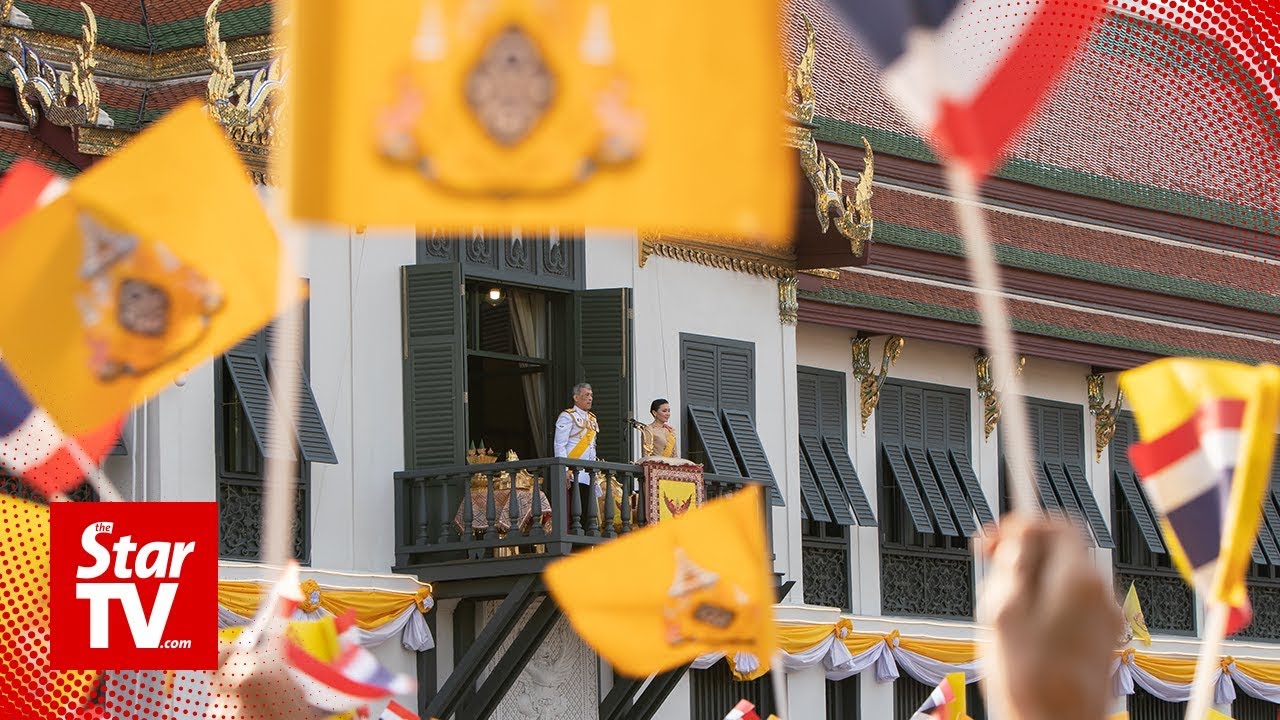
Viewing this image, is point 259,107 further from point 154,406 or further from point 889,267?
point 889,267

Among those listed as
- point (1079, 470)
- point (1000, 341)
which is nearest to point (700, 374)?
point (1079, 470)

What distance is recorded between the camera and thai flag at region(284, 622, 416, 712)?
813 centimetres

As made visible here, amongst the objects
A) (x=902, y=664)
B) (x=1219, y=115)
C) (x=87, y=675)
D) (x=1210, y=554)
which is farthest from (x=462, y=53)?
(x=902, y=664)

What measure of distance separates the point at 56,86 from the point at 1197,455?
14566mm

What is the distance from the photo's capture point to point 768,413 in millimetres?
25297

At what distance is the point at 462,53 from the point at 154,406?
50.0ft

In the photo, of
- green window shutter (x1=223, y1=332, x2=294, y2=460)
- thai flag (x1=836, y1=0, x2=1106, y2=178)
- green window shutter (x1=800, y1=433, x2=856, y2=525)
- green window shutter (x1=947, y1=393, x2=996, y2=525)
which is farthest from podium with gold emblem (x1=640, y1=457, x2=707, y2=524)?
thai flag (x1=836, y1=0, x2=1106, y2=178)

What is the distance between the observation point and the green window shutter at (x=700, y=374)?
24375 millimetres

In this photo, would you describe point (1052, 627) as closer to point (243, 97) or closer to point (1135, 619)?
point (243, 97)

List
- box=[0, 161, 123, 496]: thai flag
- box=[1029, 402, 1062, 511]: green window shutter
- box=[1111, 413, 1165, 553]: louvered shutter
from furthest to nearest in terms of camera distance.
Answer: box=[1111, 413, 1165, 553]: louvered shutter → box=[1029, 402, 1062, 511]: green window shutter → box=[0, 161, 123, 496]: thai flag

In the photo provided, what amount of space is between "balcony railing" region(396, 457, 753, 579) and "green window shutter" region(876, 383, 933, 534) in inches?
222

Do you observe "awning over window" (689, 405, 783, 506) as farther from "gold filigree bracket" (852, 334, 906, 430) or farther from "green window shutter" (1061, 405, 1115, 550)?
"green window shutter" (1061, 405, 1115, 550)

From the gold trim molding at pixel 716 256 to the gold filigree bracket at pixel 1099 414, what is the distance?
6.03 meters

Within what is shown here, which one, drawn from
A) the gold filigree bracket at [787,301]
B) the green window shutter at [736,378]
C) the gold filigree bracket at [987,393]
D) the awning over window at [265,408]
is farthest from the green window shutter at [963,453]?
the awning over window at [265,408]
